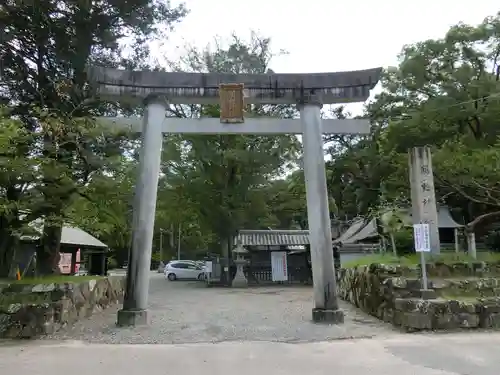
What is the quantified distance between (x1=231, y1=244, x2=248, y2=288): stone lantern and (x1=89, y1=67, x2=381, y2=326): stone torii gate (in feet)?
48.4

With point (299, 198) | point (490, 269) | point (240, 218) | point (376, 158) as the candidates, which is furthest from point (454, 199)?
point (490, 269)

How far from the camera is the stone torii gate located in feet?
32.3

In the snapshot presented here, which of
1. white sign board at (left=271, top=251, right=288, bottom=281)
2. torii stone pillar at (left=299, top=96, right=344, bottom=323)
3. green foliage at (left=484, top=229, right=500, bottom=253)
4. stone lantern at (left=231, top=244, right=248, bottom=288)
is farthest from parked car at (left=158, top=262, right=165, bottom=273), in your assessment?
torii stone pillar at (left=299, top=96, right=344, bottom=323)

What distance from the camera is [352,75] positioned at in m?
10.4

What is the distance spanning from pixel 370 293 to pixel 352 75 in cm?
565

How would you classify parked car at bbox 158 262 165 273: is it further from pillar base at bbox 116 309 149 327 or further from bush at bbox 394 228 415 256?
pillar base at bbox 116 309 149 327

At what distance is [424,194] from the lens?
37.0 feet

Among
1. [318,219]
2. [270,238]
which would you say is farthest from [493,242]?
[270,238]

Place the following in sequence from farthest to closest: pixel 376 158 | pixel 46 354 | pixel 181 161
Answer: pixel 376 158 → pixel 181 161 → pixel 46 354

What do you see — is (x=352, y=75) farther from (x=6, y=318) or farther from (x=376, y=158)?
(x=376, y=158)

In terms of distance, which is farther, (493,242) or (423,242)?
(493,242)

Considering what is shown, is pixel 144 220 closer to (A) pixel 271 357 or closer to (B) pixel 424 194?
(A) pixel 271 357

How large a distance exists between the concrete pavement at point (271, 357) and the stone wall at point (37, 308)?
666mm

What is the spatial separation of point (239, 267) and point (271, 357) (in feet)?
58.9
